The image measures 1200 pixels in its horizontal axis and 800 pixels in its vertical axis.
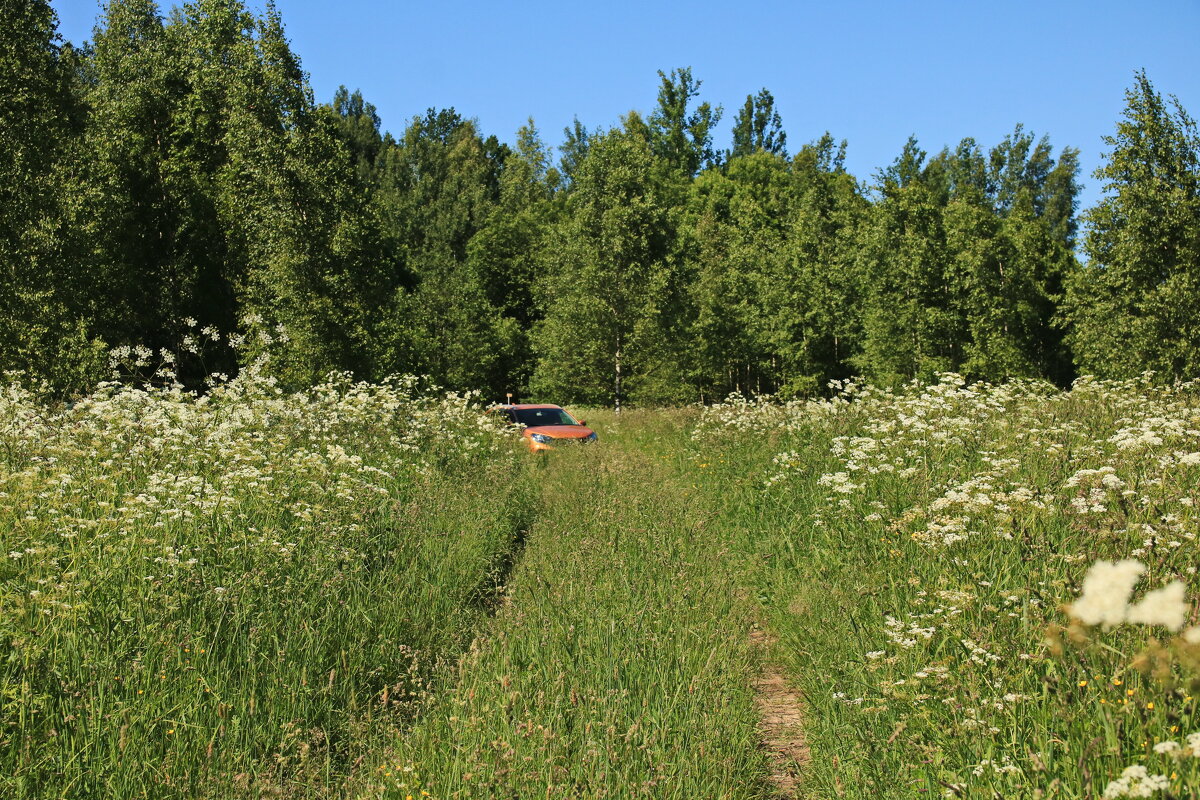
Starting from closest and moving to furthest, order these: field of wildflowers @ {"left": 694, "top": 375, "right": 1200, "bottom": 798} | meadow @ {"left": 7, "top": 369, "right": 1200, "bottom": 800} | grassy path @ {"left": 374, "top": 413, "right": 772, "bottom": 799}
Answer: field of wildflowers @ {"left": 694, "top": 375, "right": 1200, "bottom": 798} → meadow @ {"left": 7, "top": 369, "right": 1200, "bottom": 800} → grassy path @ {"left": 374, "top": 413, "right": 772, "bottom": 799}

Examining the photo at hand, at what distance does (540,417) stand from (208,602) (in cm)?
1541

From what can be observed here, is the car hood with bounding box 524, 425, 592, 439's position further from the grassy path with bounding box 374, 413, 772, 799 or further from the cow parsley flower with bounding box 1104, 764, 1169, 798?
the cow parsley flower with bounding box 1104, 764, 1169, 798

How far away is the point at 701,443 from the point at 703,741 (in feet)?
36.9

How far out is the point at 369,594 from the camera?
604cm

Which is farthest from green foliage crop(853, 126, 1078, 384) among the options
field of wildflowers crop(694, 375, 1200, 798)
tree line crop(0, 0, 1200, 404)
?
field of wildflowers crop(694, 375, 1200, 798)

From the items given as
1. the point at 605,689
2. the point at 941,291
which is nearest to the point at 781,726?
the point at 605,689

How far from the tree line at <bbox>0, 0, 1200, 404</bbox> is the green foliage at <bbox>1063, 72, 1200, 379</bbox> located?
0.22ft

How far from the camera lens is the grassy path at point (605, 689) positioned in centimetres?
379

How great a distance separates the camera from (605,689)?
4.68 m

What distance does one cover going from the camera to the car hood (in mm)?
18500

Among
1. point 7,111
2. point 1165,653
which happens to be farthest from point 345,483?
point 7,111

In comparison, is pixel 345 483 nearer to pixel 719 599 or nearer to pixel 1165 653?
pixel 719 599

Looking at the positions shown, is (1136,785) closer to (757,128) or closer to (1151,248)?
(1151,248)

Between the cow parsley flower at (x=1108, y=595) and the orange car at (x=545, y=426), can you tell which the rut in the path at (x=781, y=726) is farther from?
the orange car at (x=545, y=426)
